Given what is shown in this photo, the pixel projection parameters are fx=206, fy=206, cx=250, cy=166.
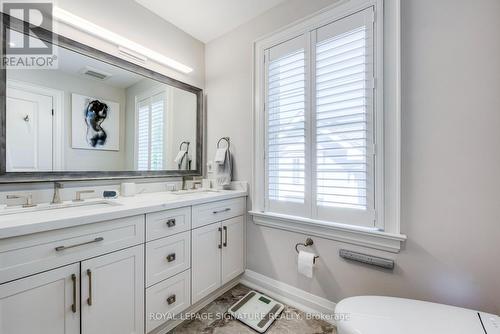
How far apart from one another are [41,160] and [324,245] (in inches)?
76.6

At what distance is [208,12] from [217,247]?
6.75 feet

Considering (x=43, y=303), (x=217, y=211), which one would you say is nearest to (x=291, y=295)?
(x=217, y=211)

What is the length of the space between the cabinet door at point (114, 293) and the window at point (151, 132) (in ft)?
2.81

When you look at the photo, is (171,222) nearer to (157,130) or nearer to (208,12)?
(157,130)

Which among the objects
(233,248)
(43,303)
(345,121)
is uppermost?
(345,121)

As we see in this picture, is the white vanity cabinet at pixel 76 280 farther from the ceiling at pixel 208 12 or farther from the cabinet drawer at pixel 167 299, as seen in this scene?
the ceiling at pixel 208 12

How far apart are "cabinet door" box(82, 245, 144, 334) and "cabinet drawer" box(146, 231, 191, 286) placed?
52 mm

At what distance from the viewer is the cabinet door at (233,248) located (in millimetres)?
1752

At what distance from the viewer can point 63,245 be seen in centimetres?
92

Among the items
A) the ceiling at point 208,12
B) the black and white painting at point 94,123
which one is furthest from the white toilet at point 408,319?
the ceiling at point 208,12

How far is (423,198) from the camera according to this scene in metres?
1.19

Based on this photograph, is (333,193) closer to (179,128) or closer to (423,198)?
(423,198)

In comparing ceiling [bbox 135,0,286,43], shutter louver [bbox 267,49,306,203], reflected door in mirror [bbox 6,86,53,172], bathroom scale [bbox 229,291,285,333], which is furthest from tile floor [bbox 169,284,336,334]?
ceiling [bbox 135,0,286,43]

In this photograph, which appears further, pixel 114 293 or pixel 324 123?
pixel 324 123
